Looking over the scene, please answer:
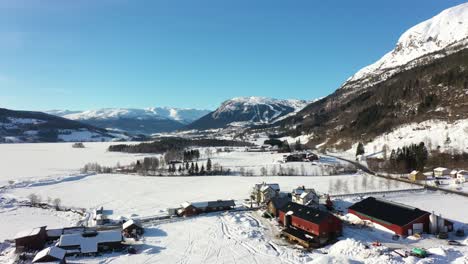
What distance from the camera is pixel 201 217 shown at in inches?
1790

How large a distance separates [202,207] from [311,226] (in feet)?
52.5

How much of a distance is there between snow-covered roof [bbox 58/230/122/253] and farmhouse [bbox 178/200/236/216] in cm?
1216

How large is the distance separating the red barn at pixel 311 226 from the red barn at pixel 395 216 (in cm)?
536

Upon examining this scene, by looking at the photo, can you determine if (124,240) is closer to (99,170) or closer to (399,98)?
(99,170)

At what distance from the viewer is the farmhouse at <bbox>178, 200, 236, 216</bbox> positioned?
154 feet

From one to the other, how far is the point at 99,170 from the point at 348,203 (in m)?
68.2

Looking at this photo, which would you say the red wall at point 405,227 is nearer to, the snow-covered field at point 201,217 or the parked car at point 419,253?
the snow-covered field at point 201,217

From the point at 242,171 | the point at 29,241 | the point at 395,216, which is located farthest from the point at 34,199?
the point at 395,216

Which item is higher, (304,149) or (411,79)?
(411,79)

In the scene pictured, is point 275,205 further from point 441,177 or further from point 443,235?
point 441,177

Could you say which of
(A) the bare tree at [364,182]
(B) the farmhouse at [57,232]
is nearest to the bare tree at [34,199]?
(B) the farmhouse at [57,232]

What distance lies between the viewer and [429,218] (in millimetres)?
37594

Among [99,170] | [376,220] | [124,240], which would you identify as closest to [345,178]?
[376,220]

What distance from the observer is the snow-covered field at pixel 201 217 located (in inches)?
1233
